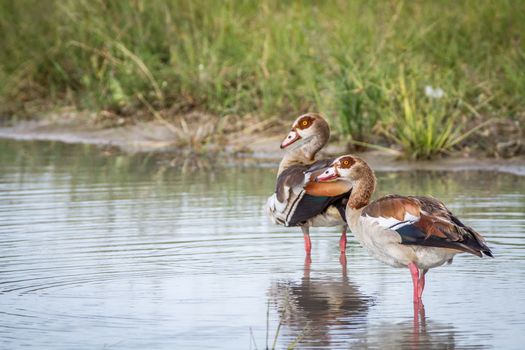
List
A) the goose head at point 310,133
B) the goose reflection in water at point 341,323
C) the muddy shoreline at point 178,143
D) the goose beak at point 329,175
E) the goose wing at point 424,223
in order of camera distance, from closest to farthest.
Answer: the goose reflection in water at point 341,323 < the goose wing at point 424,223 < the goose beak at point 329,175 < the goose head at point 310,133 < the muddy shoreline at point 178,143

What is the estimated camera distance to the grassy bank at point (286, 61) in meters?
13.4

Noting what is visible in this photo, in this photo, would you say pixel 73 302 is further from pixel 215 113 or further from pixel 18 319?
pixel 215 113

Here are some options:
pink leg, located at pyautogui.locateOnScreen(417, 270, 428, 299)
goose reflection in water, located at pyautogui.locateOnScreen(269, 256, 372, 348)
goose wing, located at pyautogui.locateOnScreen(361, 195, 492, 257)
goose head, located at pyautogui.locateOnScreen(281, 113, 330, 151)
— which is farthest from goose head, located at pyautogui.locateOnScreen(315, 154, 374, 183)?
goose head, located at pyautogui.locateOnScreen(281, 113, 330, 151)

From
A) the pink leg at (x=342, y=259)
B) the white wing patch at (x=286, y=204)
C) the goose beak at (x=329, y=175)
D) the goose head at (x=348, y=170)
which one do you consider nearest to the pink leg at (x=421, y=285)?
the goose head at (x=348, y=170)

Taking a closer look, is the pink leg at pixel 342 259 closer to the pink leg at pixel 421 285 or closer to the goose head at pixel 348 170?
the goose head at pixel 348 170

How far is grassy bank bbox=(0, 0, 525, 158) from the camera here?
13438 mm

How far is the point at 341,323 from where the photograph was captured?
6910 millimetres

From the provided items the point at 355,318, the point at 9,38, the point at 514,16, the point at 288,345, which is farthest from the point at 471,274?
the point at 9,38

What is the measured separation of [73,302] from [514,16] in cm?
951

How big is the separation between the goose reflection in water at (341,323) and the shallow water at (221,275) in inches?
0.4

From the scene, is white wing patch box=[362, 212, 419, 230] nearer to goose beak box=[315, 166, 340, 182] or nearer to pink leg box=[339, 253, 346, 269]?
goose beak box=[315, 166, 340, 182]

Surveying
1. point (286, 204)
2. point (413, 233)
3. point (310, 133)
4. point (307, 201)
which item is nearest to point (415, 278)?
point (413, 233)

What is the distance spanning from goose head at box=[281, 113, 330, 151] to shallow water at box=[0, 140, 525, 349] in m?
0.69

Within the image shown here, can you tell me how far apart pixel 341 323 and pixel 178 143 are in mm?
8330
